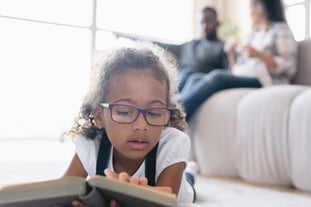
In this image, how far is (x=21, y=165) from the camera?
181cm

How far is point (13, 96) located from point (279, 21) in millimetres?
2170

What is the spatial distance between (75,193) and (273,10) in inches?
68.0

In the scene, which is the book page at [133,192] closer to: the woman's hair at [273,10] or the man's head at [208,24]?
the woman's hair at [273,10]

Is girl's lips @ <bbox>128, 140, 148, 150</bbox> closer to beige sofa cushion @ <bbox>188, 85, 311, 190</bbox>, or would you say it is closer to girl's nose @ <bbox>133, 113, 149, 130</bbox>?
girl's nose @ <bbox>133, 113, 149, 130</bbox>

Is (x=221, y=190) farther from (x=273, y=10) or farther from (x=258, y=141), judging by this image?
(x=273, y=10)

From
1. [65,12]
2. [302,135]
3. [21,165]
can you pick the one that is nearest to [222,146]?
[302,135]

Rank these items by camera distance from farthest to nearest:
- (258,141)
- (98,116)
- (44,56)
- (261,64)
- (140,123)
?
(44,56), (261,64), (258,141), (98,116), (140,123)

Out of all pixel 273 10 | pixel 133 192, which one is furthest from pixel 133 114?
pixel 273 10

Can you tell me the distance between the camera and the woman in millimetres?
1839

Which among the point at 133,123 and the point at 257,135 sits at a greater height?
the point at 133,123

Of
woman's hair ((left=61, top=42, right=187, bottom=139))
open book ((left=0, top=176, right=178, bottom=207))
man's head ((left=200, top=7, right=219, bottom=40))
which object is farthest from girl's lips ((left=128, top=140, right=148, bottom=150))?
man's head ((left=200, top=7, right=219, bottom=40))

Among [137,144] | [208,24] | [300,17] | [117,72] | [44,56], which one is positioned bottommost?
[137,144]

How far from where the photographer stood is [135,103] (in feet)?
2.36

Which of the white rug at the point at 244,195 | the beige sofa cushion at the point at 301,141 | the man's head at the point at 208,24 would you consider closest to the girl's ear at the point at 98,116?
the white rug at the point at 244,195
